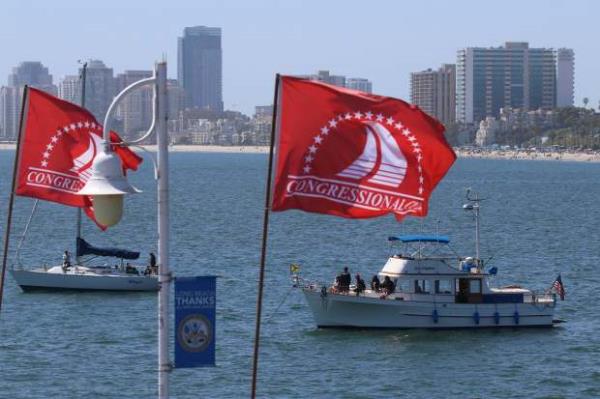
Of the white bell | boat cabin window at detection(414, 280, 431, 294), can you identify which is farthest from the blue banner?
boat cabin window at detection(414, 280, 431, 294)

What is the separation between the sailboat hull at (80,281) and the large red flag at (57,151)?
40017 mm

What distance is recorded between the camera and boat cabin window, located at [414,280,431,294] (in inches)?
2151

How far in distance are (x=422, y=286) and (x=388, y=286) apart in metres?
1.24

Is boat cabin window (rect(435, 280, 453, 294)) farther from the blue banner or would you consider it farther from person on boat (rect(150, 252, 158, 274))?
the blue banner

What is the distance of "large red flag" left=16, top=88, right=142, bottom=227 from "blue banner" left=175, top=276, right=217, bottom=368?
465 cm

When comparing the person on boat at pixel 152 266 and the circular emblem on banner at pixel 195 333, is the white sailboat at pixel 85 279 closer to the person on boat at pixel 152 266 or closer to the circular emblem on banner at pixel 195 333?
the person on boat at pixel 152 266

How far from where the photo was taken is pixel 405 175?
2352 cm

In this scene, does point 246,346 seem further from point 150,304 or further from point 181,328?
point 181,328

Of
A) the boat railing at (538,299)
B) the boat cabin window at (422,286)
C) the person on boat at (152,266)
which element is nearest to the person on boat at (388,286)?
the boat cabin window at (422,286)

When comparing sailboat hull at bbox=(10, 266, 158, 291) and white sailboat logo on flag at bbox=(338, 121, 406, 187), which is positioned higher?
white sailboat logo on flag at bbox=(338, 121, 406, 187)

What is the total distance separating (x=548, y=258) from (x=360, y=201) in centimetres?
6705

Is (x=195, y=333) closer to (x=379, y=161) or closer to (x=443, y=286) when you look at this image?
(x=379, y=161)

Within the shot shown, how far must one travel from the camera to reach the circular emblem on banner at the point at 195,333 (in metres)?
22.3

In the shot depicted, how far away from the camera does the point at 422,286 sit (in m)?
54.8
